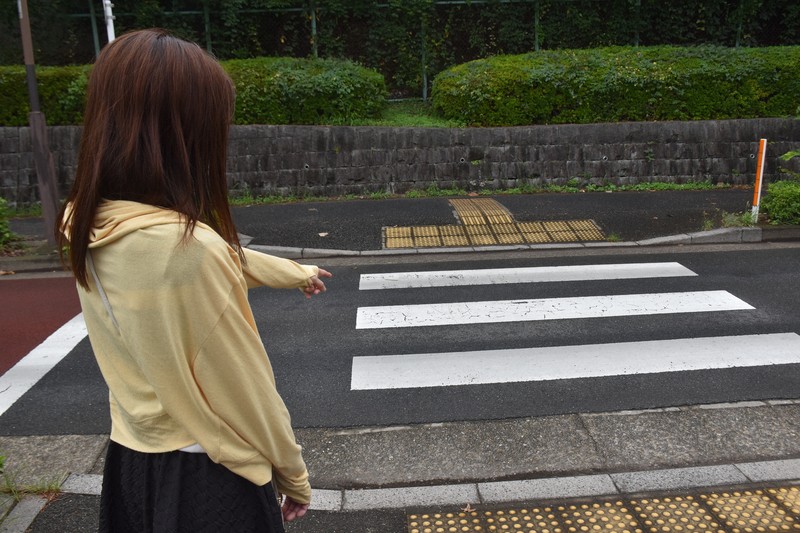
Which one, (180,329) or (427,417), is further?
(427,417)

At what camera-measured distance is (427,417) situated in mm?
4605

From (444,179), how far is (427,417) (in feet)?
26.9

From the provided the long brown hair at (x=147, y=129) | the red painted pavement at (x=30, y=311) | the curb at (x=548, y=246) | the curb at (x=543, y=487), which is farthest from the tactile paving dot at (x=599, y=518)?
the curb at (x=548, y=246)

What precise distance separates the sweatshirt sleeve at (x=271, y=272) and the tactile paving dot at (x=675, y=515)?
2.32 m

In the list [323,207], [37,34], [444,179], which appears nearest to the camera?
[323,207]

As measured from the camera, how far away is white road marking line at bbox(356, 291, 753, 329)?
6.48 metres

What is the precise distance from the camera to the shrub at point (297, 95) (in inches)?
498

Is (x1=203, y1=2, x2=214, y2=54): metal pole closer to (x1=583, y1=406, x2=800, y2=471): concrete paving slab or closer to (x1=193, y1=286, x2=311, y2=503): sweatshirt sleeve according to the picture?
(x1=583, y1=406, x2=800, y2=471): concrete paving slab

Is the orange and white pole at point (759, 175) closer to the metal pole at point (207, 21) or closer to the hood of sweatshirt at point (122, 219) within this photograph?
the hood of sweatshirt at point (122, 219)

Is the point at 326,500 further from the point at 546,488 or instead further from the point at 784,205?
the point at 784,205

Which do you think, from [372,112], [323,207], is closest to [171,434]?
[323,207]

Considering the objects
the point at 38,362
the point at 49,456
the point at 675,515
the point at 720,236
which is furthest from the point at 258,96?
the point at 675,515

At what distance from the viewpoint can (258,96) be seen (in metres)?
12.6

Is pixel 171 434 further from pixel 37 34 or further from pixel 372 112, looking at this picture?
pixel 37 34
